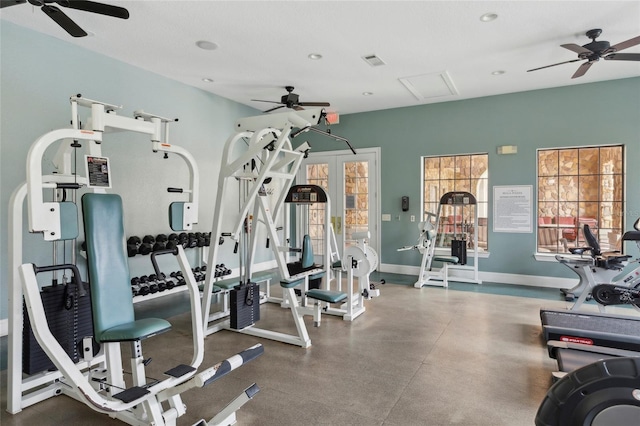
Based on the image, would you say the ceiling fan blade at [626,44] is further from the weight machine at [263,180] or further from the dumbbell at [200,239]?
the dumbbell at [200,239]

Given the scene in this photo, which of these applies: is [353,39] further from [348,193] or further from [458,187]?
[348,193]

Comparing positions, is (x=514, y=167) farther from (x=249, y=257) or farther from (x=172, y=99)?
(x=172, y=99)

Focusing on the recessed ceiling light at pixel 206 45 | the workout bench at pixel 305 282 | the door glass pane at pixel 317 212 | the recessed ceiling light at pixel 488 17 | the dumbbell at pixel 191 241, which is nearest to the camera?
the recessed ceiling light at pixel 488 17

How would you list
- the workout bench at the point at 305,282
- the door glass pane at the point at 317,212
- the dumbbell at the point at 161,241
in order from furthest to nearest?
the door glass pane at the point at 317,212 → the dumbbell at the point at 161,241 → the workout bench at the point at 305,282

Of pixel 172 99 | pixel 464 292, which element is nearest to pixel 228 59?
pixel 172 99

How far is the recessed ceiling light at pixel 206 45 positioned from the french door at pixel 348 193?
3.59 metres

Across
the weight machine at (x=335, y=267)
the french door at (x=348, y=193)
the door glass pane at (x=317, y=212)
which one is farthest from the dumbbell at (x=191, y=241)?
the french door at (x=348, y=193)

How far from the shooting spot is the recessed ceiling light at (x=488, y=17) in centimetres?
347

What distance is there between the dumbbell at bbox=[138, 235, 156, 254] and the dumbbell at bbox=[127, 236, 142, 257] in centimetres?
5

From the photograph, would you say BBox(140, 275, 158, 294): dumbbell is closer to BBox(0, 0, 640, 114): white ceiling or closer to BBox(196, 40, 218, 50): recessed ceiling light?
BBox(0, 0, 640, 114): white ceiling

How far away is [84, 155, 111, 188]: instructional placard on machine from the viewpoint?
7.52ft

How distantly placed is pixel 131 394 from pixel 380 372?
181 cm

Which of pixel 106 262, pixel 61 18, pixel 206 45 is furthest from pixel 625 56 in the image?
pixel 61 18

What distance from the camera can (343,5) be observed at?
10.9 ft
